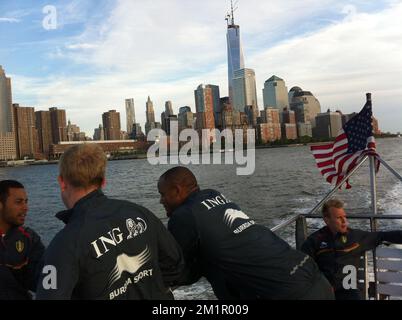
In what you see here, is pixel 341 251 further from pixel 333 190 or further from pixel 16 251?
pixel 16 251

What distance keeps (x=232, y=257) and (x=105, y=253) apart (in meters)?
0.78

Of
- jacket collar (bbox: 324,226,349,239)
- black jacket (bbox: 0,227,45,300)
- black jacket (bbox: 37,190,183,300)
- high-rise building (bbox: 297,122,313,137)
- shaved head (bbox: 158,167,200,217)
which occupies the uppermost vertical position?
high-rise building (bbox: 297,122,313,137)

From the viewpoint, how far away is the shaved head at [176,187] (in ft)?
8.52

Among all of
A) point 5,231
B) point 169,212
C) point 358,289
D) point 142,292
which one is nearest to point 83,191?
point 142,292

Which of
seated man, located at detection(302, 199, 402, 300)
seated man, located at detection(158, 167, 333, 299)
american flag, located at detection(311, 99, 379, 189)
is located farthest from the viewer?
american flag, located at detection(311, 99, 379, 189)

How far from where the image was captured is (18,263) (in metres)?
2.74

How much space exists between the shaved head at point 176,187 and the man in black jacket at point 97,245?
15.6 inches

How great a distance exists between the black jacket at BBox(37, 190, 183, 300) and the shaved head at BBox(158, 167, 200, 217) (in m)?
0.42

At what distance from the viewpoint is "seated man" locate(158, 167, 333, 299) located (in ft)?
7.82

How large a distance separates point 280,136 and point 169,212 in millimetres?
148947

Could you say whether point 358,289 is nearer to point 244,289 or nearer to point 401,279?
point 401,279

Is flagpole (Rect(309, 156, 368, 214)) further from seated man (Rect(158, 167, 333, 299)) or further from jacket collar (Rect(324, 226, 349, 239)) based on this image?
seated man (Rect(158, 167, 333, 299))

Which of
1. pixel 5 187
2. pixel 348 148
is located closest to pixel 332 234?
pixel 348 148

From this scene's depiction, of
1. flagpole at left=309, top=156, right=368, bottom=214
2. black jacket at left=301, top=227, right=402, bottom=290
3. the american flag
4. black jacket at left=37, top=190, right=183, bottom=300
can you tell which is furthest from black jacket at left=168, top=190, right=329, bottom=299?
the american flag
